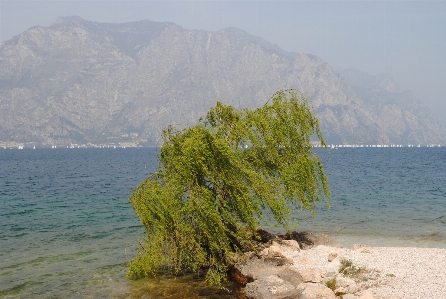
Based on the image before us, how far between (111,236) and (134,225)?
164 inches

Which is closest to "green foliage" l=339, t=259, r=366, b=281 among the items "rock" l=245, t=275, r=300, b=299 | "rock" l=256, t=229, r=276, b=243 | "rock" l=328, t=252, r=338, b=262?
"rock" l=328, t=252, r=338, b=262

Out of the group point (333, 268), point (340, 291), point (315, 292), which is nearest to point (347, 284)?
point (340, 291)

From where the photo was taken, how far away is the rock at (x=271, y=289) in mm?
16531

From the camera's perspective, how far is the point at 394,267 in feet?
61.9

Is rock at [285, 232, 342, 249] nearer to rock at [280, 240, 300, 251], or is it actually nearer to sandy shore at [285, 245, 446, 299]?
rock at [280, 240, 300, 251]

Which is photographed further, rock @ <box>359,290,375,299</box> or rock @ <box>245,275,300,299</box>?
rock @ <box>245,275,300,299</box>

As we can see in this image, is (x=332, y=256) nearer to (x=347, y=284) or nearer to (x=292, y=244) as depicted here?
(x=292, y=244)

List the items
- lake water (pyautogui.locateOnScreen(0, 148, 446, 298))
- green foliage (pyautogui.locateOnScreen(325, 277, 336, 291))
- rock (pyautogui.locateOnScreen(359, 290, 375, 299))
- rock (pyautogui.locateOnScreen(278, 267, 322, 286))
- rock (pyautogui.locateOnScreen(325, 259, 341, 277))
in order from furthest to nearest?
lake water (pyautogui.locateOnScreen(0, 148, 446, 298)), rock (pyautogui.locateOnScreen(325, 259, 341, 277)), rock (pyautogui.locateOnScreen(278, 267, 322, 286)), green foliage (pyautogui.locateOnScreen(325, 277, 336, 291)), rock (pyautogui.locateOnScreen(359, 290, 375, 299))

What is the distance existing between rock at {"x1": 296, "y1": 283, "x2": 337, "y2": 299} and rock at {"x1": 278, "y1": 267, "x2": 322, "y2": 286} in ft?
2.87

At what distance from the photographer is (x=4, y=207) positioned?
45.3 m

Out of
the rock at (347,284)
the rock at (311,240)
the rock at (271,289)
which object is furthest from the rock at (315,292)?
the rock at (311,240)

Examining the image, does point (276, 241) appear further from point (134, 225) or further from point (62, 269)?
point (134, 225)

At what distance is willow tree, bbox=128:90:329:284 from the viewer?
2053cm

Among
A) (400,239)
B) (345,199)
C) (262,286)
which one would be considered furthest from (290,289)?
(345,199)
